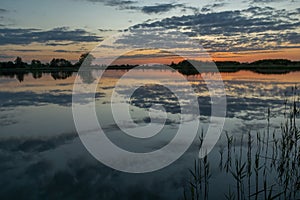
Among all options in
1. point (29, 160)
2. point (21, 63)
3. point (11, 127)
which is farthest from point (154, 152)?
point (21, 63)

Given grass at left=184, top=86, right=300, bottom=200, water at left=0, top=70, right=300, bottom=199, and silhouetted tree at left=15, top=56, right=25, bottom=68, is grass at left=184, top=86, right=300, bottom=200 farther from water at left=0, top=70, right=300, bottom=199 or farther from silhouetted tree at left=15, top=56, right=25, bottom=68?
silhouetted tree at left=15, top=56, right=25, bottom=68

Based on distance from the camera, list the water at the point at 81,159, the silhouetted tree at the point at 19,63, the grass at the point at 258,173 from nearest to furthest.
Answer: the grass at the point at 258,173 → the water at the point at 81,159 → the silhouetted tree at the point at 19,63

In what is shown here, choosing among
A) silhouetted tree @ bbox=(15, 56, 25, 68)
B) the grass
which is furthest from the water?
silhouetted tree @ bbox=(15, 56, 25, 68)

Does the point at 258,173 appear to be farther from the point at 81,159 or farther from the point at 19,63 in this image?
the point at 19,63

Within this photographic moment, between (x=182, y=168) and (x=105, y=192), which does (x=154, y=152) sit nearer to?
(x=182, y=168)

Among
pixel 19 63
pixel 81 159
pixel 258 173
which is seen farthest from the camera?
pixel 19 63

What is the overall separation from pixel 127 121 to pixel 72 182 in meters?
4.16

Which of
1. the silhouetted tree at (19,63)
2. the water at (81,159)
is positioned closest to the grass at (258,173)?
the water at (81,159)

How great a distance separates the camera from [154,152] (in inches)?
232

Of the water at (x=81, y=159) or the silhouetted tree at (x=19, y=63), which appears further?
the silhouetted tree at (x=19, y=63)

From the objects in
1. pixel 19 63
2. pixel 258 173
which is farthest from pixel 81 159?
pixel 19 63

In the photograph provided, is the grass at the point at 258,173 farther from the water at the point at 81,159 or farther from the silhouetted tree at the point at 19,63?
the silhouetted tree at the point at 19,63

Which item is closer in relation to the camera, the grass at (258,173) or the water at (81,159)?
the grass at (258,173)

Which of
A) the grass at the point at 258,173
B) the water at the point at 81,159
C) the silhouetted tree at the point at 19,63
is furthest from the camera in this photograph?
the silhouetted tree at the point at 19,63
